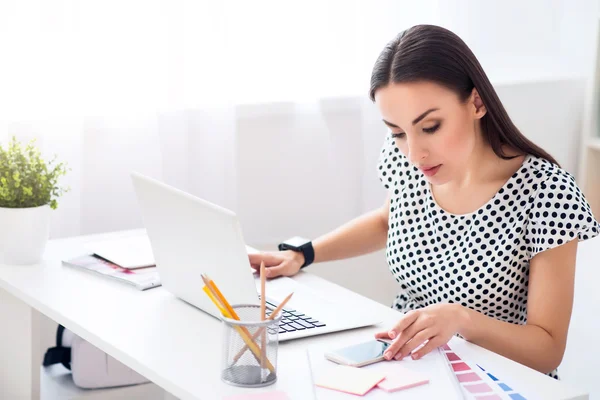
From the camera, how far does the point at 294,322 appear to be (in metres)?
1.45

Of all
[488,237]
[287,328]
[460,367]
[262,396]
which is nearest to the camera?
[262,396]

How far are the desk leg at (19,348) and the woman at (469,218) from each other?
0.48 meters

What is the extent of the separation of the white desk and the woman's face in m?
0.28

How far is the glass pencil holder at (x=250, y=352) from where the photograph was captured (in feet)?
3.98

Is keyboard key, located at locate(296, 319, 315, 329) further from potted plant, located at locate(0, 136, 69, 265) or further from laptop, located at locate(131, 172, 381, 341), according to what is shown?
potted plant, located at locate(0, 136, 69, 265)

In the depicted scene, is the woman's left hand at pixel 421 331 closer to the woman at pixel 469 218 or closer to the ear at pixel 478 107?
the woman at pixel 469 218

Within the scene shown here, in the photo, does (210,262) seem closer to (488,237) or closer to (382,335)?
(382,335)

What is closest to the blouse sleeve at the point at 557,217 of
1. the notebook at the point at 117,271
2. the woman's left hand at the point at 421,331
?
the woman's left hand at the point at 421,331


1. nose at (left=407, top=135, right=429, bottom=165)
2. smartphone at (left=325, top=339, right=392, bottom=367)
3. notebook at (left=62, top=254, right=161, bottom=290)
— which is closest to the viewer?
smartphone at (left=325, top=339, right=392, bottom=367)

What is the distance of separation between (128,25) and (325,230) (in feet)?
3.00

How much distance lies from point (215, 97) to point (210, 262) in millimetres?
1114

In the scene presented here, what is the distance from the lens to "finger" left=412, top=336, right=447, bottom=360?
1.31 metres

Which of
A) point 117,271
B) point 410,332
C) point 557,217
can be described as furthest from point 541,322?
point 117,271

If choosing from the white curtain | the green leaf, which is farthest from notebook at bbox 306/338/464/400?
the white curtain
